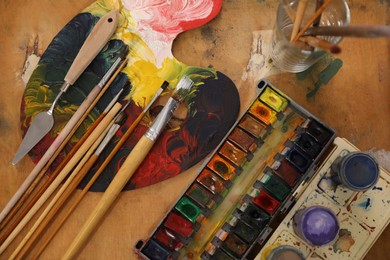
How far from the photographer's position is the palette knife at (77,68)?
85 cm

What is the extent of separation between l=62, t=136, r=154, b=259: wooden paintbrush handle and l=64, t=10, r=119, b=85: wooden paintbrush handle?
0.55ft

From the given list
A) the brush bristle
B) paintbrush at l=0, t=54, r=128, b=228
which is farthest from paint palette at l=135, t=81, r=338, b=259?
paintbrush at l=0, t=54, r=128, b=228

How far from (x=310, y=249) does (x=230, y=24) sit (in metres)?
0.42

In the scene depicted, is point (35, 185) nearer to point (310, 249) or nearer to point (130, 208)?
point (130, 208)

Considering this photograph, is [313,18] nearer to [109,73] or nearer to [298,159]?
[298,159]

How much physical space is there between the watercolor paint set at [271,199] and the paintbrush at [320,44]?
14cm

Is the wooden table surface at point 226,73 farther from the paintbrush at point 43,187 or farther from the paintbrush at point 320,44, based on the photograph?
the paintbrush at point 320,44

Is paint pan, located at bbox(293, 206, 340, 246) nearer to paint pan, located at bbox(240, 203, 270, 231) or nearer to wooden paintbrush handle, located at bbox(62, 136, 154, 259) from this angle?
paint pan, located at bbox(240, 203, 270, 231)

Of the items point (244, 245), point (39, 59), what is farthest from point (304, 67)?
point (39, 59)

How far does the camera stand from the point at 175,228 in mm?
818

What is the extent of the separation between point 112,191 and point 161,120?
0.15 meters

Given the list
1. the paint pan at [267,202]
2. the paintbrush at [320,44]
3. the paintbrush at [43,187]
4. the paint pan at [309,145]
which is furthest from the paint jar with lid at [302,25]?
the paintbrush at [43,187]

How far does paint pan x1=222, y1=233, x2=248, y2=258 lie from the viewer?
2.65 feet

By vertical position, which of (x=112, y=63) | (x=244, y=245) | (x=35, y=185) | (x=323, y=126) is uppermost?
(x=323, y=126)
